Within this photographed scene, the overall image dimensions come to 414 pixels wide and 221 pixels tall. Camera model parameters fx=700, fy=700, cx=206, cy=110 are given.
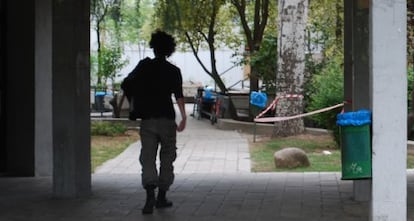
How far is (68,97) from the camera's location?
8.65 metres

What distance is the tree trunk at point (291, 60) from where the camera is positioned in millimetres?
18422

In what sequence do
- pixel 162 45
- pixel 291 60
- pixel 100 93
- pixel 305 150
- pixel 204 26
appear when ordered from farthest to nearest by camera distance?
pixel 100 93
pixel 204 26
pixel 291 60
pixel 305 150
pixel 162 45

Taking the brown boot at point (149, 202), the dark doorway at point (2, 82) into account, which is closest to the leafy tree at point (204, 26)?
the dark doorway at point (2, 82)

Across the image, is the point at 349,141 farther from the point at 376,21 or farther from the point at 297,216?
the point at 297,216

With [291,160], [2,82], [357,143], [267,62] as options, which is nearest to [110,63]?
[267,62]

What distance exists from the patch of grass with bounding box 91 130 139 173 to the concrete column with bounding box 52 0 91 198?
14.7 feet

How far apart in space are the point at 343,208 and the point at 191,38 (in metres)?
20.2

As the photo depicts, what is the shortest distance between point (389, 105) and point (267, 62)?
15980 mm

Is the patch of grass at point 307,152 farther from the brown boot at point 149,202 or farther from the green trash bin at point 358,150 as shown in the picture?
the green trash bin at point 358,150

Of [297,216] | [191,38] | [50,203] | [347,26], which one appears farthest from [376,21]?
[191,38]

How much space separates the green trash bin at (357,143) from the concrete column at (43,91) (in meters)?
6.10

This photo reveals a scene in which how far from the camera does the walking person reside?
25.0 ft

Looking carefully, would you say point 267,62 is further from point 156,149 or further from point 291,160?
point 156,149

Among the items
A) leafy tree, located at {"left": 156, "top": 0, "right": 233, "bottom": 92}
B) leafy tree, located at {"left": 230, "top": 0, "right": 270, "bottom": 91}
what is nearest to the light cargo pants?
leafy tree, located at {"left": 156, "top": 0, "right": 233, "bottom": 92}
